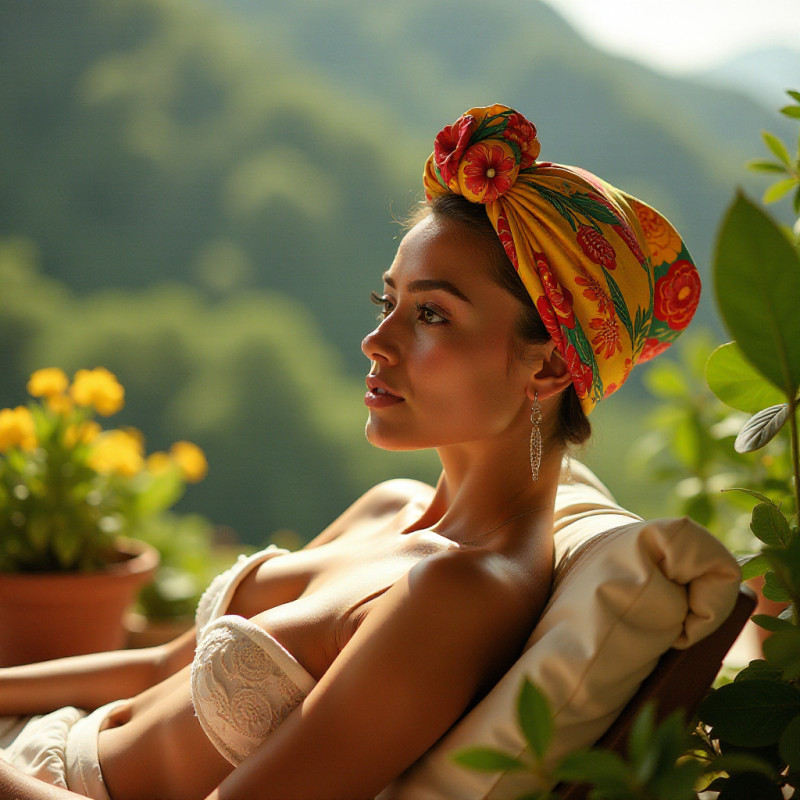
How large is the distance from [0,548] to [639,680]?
1682 mm

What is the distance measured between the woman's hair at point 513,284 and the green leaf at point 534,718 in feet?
2.38

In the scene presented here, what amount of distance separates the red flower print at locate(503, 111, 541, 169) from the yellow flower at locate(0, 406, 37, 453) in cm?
153

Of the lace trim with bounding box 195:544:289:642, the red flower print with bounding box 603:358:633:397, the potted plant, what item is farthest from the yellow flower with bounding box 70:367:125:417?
the red flower print with bounding box 603:358:633:397

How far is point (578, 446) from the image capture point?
4.70 ft

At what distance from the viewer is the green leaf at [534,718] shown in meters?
0.64

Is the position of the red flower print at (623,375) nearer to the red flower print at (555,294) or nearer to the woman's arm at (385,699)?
the red flower print at (555,294)

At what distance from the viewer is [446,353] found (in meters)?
1.29

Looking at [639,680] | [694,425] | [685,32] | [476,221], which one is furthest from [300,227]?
[639,680]

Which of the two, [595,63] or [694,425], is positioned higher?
[595,63]

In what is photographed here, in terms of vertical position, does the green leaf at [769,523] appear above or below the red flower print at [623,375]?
below

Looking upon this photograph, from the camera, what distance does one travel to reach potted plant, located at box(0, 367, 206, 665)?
2.09 m

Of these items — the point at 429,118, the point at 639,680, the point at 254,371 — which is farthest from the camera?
the point at 429,118

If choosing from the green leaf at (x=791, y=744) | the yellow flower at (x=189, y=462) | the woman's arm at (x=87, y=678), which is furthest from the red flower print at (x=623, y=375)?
→ the yellow flower at (x=189, y=462)

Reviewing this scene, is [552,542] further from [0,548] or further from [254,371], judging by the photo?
[254,371]
